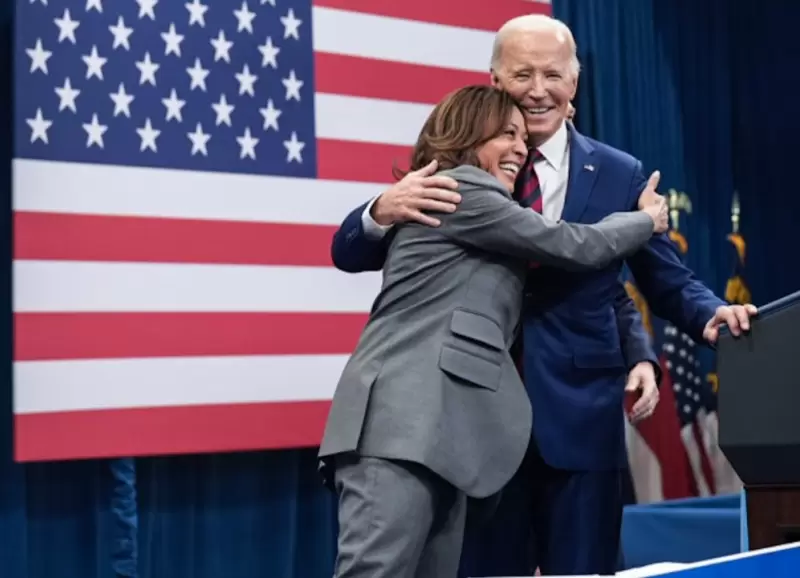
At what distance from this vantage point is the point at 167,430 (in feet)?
10.7

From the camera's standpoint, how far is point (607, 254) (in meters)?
1.84

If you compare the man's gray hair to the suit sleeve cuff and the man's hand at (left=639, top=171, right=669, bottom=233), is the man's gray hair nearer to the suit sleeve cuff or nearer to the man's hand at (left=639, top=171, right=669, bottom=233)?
the man's hand at (left=639, top=171, right=669, bottom=233)

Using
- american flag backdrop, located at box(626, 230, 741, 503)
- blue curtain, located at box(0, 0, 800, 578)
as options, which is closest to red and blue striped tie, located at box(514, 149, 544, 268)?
blue curtain, located at box(0, 0, 800, 578)

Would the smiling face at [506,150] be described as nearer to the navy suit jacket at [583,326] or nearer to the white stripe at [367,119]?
the navy suit jacket at [583,326]

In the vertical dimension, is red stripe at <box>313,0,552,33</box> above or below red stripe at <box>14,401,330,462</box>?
above

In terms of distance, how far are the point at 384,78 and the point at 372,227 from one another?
1.95 metres

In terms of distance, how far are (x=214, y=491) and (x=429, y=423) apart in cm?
195

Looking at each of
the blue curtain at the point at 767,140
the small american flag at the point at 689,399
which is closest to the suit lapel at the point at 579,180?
the small american flag at the point at 689,399

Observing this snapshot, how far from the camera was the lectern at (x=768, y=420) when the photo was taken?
136cm

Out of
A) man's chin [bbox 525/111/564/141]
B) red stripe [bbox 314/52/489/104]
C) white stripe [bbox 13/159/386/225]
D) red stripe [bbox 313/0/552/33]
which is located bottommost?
man's chin [bbox 525/111/564/141]

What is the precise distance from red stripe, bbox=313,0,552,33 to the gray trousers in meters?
2.28

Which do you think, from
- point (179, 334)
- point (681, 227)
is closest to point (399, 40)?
point (179, 334)

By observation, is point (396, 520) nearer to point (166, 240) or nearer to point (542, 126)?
point (542, 126)

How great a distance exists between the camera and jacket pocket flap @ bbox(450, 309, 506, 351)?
1797mm
